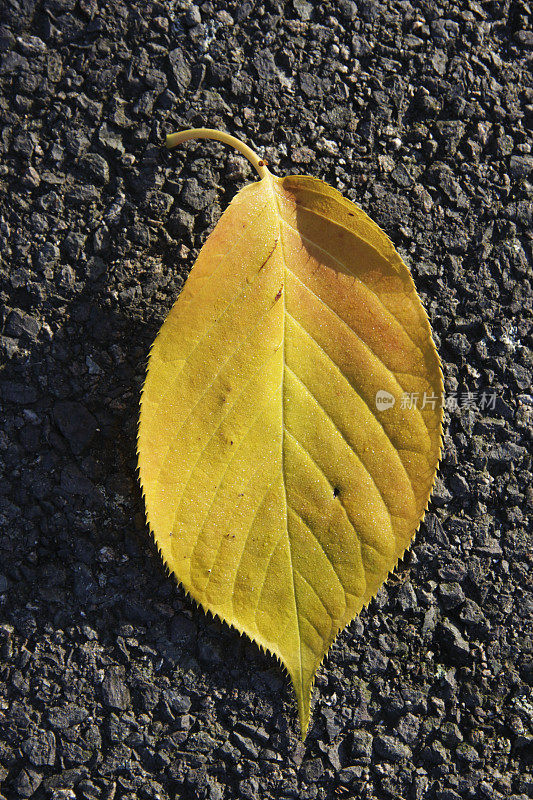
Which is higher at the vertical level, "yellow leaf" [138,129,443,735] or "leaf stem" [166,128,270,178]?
"leaf stem" [166,128,270,178]

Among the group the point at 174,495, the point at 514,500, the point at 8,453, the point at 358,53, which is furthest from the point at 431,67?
the point at 8,453

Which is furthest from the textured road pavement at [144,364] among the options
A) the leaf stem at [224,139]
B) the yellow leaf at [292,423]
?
the yellow leaf at [292,423]

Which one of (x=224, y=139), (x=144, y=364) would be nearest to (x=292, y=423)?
(x=144, y=364)

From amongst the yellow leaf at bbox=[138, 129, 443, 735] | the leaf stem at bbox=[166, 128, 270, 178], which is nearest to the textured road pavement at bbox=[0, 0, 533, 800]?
the leaf stem at bbox=[166, 128, 270, 178]

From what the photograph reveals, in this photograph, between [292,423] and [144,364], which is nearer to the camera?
[292,423]

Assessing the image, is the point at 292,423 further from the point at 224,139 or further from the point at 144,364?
the point at 224,139

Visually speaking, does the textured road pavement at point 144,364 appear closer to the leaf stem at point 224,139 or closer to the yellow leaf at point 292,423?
the leaf stem at point 224,139

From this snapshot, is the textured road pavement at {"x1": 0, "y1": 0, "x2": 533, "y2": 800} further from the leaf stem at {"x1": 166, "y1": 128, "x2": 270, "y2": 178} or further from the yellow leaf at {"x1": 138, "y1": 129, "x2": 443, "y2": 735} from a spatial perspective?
the yellow leaf at {"x1": 138, "y1": 129, "x2": 443, "y2": 735}
